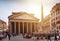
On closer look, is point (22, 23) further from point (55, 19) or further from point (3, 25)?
point (55, 19)

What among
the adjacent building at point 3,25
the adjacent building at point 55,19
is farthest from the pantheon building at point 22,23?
the adjacent building at point 55,19

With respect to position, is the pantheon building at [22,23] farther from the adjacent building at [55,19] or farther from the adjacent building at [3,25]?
the adjacent building at [55,19]

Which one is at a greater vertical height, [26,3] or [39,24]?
[26,3]

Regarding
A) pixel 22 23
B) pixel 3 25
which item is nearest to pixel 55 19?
pixel 22 23

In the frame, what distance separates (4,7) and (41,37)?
97cm

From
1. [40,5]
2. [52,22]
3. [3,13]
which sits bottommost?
[52,22]

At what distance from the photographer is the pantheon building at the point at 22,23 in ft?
7.04

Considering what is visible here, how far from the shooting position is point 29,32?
217 centimetres

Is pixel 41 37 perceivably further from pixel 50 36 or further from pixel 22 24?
pixel 22 24

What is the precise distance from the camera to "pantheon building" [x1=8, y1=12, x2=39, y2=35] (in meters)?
2.15

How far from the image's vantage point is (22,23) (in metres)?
2.17

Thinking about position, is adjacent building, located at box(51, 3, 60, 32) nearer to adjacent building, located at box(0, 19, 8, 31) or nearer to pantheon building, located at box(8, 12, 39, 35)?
pantheon building, located at box(8, 12, 39, 35)

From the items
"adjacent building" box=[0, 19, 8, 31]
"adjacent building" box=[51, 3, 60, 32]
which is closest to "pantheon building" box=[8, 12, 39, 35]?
"adjacent building" box=[0, 19, 8, 31]

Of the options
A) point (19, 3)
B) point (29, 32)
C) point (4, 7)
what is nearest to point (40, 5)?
point (19, 3)
